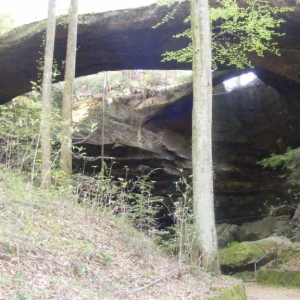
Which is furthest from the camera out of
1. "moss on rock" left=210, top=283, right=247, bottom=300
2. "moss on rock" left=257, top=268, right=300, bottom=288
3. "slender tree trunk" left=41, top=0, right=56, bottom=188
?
"moss on rock" left=257, top=268, right=300, bottom=288

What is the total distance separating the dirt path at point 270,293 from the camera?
839 cm

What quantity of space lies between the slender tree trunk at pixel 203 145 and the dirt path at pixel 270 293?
7.11 ft

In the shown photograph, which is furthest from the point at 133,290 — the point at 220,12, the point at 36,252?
the point at 220,12

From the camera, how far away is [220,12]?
970cm

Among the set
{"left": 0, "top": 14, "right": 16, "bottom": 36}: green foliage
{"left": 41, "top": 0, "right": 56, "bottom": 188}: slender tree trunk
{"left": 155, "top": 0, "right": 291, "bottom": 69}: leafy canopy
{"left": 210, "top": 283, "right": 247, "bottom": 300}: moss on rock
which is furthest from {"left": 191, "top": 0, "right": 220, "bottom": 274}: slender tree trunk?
Answer: {"left": 0, "top": 14, "right": 16, "bottom": 36}: green foliage

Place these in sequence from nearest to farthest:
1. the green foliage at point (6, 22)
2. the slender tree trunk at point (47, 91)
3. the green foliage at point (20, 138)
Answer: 1. the green foliage at point (20, 138)
2. the slender tree trunk at point (47, 91)
3. the green foliage at point (6, 22)

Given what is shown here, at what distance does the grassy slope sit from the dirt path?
231 cm

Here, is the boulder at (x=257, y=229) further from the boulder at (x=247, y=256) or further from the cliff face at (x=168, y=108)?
the boulder at (x=247, y=256)

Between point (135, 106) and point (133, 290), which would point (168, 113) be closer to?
point (135, 106)

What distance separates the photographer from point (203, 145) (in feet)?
23.9

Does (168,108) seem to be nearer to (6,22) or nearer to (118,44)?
(118,44)

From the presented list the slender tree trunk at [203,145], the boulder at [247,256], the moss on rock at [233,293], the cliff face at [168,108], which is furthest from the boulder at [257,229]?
the moss on rock at [233,293]

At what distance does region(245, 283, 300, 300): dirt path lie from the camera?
27.5 feet

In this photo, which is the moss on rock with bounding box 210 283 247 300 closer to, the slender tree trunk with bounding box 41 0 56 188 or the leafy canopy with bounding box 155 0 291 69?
the slender tree trunk with bounding box 41 0 56 188
